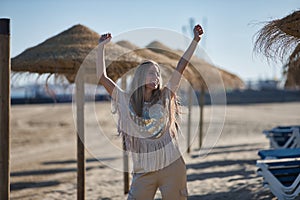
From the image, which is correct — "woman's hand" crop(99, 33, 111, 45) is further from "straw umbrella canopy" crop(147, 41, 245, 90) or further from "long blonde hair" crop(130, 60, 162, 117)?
"straw umbrella canopy" crop(147, 41, 245, 90)

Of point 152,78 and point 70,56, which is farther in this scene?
point 70,56

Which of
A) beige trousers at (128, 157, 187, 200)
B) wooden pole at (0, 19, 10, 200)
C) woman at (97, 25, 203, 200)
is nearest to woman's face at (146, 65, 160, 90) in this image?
woman at (97, 25, 203, 200)

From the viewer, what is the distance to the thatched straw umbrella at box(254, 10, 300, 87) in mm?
3824

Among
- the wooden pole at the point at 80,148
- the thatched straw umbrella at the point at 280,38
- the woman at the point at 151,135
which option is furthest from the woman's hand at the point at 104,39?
the wooden pole at the point at 80,148

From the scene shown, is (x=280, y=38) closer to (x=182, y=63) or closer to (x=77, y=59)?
(x=182, y=63)

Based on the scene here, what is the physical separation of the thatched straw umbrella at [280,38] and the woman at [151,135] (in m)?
1.24

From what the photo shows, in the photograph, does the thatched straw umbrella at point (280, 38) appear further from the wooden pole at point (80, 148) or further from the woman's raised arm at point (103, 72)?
the wooden pole at point (80, 148)

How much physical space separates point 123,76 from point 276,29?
3209 mm

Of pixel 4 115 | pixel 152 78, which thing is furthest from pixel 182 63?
pixel 4 115

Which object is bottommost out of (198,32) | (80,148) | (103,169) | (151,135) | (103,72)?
(103,169)

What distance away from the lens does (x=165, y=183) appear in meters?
3.19

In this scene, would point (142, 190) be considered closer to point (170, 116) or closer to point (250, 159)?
point (170, 116)

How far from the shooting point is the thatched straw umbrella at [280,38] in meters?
3.82

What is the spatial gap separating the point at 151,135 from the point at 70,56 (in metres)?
2.53
